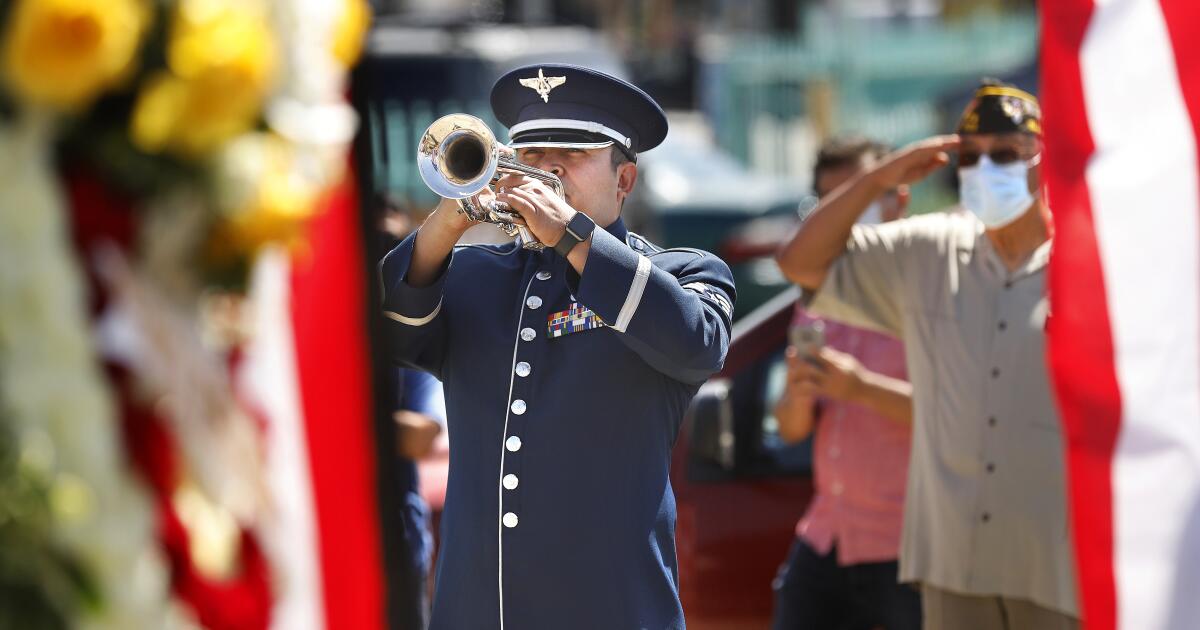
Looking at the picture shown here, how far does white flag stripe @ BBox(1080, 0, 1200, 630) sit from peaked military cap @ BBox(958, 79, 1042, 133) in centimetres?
112

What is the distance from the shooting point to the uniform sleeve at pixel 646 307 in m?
2.89

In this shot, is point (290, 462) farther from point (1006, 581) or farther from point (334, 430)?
point (1006, 581)

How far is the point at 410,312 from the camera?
10.0 ft

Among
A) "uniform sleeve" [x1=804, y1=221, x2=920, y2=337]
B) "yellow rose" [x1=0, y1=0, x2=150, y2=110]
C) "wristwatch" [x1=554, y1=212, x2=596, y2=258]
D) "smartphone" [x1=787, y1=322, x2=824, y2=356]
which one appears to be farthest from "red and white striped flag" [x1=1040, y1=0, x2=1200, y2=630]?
"yellow rose" [x1=0, y1=0, x2=150, y2=110]

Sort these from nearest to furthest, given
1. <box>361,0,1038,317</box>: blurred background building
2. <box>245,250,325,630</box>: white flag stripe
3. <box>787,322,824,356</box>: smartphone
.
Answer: <box>245,250,325,630</box>: white flag stripe, <box>787,322,824,356</box>: smartphone, <box>361,0,1038,317</box>: blurred background building

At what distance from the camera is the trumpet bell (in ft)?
9.90

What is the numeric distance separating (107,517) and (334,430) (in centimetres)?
35

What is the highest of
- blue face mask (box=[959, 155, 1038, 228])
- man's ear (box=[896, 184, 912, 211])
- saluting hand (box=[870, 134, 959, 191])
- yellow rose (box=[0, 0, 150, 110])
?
yellow rose (box=[0, 0, 150, 110])

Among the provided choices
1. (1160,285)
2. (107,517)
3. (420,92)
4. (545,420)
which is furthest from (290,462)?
(420,92)

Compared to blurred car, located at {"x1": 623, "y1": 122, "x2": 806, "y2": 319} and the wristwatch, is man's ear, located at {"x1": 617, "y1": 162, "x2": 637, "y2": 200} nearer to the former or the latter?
the wristwatch

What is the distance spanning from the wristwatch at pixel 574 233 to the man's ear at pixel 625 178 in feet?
1.11

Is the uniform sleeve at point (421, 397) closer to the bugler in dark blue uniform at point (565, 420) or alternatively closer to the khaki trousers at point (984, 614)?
the bugler in dark blue uniform at point (565, 420)

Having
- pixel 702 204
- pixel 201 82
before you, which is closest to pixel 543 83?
pixel 201 82

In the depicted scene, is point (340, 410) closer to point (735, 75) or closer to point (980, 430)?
point (980, 430)
